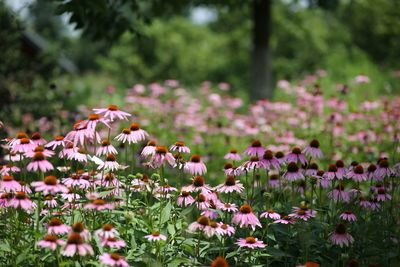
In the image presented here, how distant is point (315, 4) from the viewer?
33.9ft

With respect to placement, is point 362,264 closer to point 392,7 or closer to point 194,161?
point 194,161

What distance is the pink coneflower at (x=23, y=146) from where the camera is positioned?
2924 mm

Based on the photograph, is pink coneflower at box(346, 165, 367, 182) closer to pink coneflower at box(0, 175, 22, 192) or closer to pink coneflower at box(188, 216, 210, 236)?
pink coneflower at box(188, 216, 210, 236)

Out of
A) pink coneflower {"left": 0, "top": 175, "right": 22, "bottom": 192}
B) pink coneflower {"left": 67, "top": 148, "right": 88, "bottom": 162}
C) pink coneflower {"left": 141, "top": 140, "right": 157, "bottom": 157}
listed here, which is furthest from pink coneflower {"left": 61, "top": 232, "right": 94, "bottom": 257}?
pink coneflower {"left": 141, "top": 140, "right": 157, "bottom": 157}

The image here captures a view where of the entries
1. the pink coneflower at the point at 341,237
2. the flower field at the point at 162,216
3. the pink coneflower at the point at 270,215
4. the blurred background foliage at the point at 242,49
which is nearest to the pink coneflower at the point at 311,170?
the flower field at the point at 162,216

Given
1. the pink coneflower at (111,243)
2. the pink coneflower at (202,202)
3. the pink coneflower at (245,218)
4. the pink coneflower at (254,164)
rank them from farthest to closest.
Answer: the pink coneflower at (254,164), the pink coneflower at (202,202), the pink coneflower at (245,218), the pink coneflower at (111,243)

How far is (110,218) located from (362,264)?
146cm

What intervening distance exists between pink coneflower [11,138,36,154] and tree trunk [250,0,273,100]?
27.1 feet

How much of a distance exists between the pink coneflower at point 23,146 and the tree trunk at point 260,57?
8.26 meters

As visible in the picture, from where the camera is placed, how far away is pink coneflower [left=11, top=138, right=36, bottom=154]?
292 centimetres

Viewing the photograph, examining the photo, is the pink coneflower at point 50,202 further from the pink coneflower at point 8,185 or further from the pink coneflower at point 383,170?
the pink coneflower at point 383,170

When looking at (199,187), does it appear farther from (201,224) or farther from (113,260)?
(113,260)

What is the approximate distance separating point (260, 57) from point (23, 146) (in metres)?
8.54

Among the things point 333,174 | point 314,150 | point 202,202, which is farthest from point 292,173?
point 202,202
